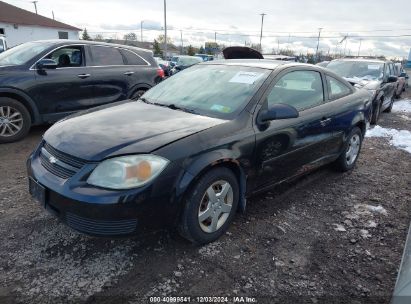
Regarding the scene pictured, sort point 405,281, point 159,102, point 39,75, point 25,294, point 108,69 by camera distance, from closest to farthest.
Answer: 1. point 405,281
2. point 25,294
3. point 159,102
4. point 39,75
5. point 108,69

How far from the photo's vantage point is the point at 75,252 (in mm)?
2811

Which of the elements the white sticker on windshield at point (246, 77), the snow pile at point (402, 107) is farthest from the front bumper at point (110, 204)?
the snow pile at point (402, 107)

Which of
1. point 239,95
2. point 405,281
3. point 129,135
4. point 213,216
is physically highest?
point 239,95

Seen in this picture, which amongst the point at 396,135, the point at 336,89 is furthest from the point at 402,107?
the point at 336,89

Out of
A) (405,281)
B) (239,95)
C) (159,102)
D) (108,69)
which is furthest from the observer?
(108,69)

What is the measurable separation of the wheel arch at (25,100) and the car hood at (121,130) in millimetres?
2648

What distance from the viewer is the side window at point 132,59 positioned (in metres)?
6.82

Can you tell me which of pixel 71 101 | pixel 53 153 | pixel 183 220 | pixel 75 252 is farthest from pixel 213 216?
pixel 71 101

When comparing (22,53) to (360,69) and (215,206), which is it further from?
(360,69)

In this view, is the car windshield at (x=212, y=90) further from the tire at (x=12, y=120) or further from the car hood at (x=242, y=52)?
the car hood at (x=242, y=52)

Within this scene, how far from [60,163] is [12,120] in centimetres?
349

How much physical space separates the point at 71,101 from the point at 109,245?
12.3ft

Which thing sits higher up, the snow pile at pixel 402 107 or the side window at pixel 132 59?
the side window at pixel 132 59

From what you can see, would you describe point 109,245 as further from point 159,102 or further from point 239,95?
point 239,95
